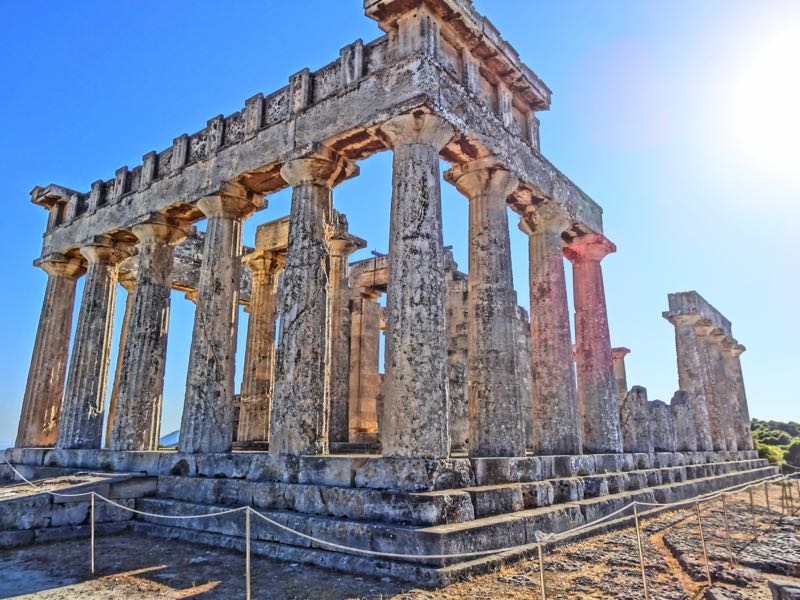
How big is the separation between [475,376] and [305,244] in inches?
147

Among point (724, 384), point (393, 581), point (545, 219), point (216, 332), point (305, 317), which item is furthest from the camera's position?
point (724, 384)

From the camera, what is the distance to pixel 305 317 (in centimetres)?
922

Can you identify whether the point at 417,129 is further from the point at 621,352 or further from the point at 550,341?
the point at 621,352

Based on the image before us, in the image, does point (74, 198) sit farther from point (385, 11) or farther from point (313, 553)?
point (313, 553)

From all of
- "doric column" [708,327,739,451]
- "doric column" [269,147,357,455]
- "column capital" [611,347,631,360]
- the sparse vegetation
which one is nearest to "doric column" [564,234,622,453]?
"doric column" [269,147,357,455]

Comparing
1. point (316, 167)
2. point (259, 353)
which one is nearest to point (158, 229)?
point (259, 353)

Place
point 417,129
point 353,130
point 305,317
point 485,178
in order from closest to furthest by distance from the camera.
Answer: point 417,129 < point 305,317 < point 353,130 < point 485,178

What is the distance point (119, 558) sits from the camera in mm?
7500

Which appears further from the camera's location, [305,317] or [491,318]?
[491,318]

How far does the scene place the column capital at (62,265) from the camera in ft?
51.8

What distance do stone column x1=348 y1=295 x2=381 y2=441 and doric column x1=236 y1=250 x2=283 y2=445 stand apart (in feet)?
9.96

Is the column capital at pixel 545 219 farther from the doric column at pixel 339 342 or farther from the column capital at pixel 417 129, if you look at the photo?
the doric column at pixel 339 342

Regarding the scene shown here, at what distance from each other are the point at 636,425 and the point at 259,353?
10459 millimetres

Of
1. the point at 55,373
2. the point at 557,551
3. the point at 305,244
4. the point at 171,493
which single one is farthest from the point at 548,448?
the point at 55,373
